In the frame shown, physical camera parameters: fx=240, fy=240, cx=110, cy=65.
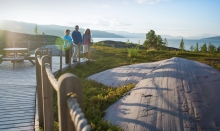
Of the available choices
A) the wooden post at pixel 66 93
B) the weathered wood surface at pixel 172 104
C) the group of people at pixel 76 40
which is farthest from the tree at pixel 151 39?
the wooden post at pixel 66 93

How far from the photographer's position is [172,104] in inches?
279

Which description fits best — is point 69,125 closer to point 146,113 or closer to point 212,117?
point 146,113

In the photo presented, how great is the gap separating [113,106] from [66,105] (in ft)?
18.8

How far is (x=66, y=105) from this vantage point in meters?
2.44

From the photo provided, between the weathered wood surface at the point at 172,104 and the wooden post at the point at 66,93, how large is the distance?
4.28 metres

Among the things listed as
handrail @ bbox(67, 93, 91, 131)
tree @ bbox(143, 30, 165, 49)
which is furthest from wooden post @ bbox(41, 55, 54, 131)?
tree @ bbox(143, 30, 165, 49)

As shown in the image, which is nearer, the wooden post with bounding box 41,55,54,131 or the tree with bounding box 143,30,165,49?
the wooden post with bounding box 41,55,54,131

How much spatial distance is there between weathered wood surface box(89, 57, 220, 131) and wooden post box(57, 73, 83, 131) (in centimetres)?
428

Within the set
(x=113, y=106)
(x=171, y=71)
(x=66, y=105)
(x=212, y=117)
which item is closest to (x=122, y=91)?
(x=113, y=106)

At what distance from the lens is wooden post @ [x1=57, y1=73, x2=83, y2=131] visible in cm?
235

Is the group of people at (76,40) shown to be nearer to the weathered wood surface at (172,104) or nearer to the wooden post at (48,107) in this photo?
the weathered wood surface at (172,104)

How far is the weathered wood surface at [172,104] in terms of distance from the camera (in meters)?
6.45

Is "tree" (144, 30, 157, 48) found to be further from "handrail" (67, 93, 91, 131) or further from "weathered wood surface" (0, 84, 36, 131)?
"handrail" (67, 93, 91, 131)

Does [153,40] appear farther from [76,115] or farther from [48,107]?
[76,115]
